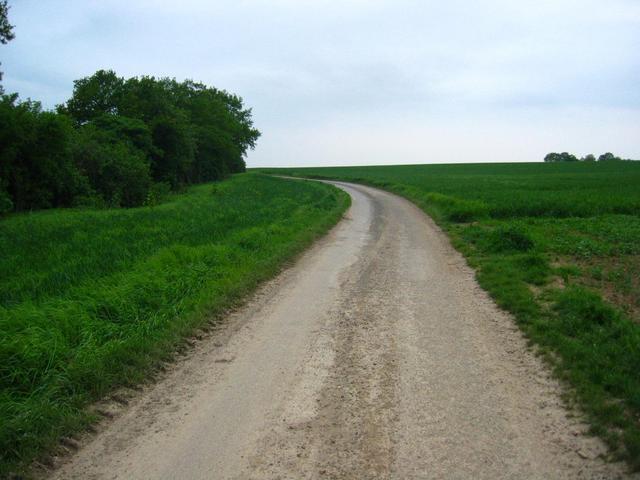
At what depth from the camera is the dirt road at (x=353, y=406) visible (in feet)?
13.1

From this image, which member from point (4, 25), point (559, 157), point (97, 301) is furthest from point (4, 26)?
point (559, 157)

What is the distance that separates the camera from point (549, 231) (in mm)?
16141

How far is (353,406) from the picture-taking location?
194 inches

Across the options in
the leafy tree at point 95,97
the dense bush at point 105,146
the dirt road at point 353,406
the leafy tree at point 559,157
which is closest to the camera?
the dirt road at point 353,406

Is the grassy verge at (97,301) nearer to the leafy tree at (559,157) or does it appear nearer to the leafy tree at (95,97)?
the leafy tree at (95,97)

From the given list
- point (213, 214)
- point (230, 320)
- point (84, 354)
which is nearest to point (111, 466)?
point (84, 354)

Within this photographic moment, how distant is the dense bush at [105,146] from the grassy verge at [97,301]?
7944 mm

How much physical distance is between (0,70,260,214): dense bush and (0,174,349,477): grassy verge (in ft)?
26.1

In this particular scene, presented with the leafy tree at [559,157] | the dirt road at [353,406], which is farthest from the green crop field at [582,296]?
the leafy tree at [559,157]

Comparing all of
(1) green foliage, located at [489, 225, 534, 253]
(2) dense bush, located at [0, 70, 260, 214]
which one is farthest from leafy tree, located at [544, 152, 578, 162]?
(1) green foliage, located at [489, 225, 534, 253]

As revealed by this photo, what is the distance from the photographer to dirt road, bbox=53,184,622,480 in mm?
3996

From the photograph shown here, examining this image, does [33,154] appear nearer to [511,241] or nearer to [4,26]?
[4,26]

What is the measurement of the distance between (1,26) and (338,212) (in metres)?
17.0

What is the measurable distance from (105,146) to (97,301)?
85.8 ft
